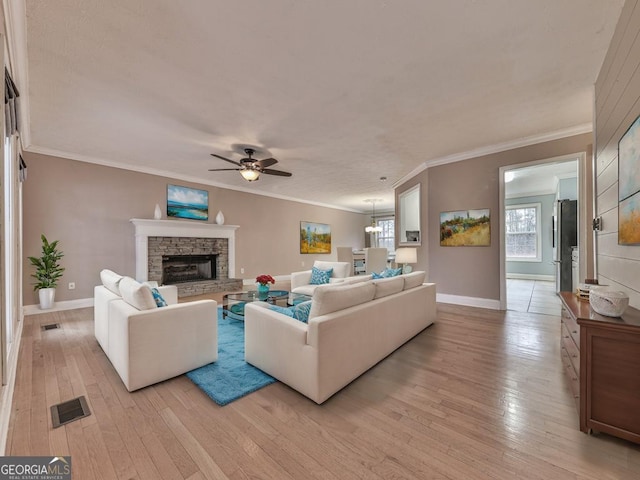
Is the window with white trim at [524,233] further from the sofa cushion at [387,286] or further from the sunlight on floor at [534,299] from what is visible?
the sofa cushion at [387,286]

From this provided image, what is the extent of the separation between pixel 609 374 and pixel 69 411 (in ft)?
11.2

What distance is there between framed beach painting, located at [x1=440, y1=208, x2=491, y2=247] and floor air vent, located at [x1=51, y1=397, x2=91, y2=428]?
5261mm

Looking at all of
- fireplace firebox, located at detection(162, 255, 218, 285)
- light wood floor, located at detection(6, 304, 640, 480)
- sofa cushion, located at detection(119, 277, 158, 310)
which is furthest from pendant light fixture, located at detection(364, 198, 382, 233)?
sofa cushion, located at detection(119, 277, 158, 310)

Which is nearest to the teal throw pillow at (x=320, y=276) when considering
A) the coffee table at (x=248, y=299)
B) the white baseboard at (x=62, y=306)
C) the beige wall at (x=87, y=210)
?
the coffee table at (x=248, y=299)

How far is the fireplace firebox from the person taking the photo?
19.4ft

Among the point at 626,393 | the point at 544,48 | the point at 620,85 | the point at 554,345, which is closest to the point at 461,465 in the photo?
the point at 626,393

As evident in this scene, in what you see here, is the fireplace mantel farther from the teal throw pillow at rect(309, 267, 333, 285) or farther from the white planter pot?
the teal throw pillow at rect(309, 267, 333, 285)

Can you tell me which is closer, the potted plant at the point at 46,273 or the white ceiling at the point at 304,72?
the white ceiling at the point at 304,72

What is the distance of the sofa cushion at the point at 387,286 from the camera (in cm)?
264

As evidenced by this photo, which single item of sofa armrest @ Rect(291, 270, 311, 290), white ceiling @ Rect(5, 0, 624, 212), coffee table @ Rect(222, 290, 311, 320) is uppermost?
white ceiling @ Rect(5, 0, 624, 212)

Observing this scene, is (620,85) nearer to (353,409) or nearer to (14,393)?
(353,409)

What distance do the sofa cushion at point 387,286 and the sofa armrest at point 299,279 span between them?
2.58 m

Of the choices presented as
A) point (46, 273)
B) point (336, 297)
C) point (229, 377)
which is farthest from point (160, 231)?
point (336, 297)

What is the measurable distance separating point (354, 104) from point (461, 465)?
10.4 feet
